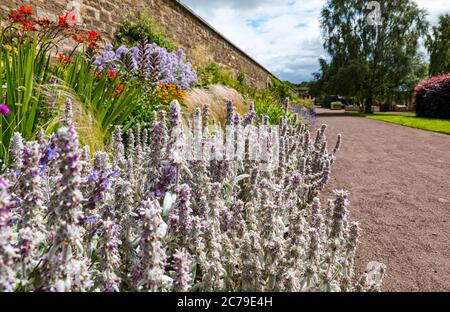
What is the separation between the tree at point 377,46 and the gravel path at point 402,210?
21130mm

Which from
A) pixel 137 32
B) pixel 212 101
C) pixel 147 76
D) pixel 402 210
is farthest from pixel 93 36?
pixel 402 210

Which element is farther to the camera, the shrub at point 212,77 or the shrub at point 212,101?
the shrub at point 212,77

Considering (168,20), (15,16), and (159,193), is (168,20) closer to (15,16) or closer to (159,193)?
(15,16)

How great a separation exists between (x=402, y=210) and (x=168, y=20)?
1120 cm

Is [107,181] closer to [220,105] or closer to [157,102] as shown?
[157,102]

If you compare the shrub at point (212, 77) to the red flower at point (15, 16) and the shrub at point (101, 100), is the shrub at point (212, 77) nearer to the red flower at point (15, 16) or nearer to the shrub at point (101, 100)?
the red flower at point (15, 16)

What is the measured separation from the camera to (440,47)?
3688 cm

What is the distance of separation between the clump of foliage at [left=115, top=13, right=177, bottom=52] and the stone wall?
210 mm

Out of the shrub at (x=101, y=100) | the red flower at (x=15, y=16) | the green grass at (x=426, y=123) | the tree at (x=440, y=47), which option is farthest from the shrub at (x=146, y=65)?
the tree at (x=440, y=47)

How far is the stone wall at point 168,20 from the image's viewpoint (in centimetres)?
833

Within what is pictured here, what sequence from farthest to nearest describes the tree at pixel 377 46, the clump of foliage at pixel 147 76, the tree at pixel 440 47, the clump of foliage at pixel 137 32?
the tree at pixel 440 47, the tree at pixel 377 46, the clump of foliage at pixel 137 32, the clump of foliage at pixel 147 76

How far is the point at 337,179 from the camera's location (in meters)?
5.64
